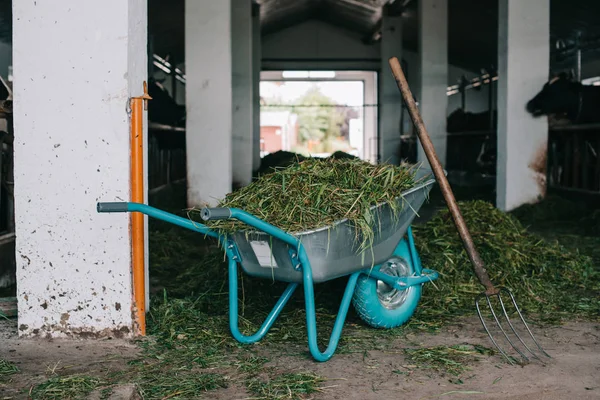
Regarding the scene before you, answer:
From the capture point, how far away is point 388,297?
4203mm

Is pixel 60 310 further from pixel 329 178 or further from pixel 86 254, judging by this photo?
pixel 329 178

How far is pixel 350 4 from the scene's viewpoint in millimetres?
20156

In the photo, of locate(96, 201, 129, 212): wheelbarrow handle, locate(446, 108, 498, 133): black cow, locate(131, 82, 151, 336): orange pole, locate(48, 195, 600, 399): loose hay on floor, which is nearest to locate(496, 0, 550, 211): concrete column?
locate(48, 195, 600, 399): loose hay on floor

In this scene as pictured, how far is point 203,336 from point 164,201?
7092 millimetres

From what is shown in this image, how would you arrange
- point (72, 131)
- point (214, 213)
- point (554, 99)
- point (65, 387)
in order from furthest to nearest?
point (554, 99), point (72, 131), point (65, 387), point (214, 213)

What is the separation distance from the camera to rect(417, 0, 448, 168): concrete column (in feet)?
45.6

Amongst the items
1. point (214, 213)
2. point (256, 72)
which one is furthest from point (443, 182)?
point (256, 72)

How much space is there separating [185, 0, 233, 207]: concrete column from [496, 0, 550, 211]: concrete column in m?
3.60

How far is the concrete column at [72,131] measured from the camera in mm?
3828

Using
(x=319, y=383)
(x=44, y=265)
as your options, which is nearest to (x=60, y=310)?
(x=44, y=265)

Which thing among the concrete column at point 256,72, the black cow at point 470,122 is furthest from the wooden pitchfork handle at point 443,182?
the concrete column at point 256,72

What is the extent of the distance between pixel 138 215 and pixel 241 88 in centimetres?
1180

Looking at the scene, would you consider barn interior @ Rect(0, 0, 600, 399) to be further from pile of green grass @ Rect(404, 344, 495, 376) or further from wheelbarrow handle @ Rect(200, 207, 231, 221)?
wheelbarrow handle @ Rect(200, 207, 231, 221)

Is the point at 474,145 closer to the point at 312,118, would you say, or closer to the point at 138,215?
the point at 138,215
